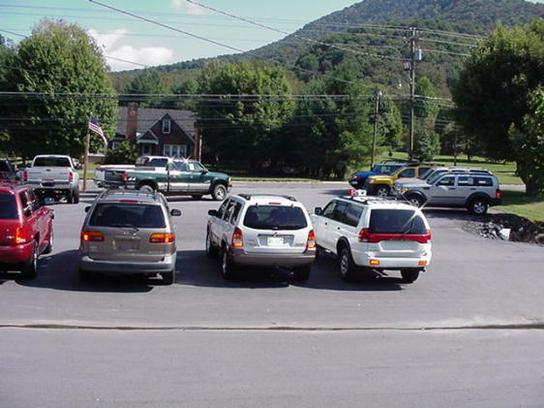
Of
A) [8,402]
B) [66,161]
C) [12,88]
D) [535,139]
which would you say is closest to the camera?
[8,402]

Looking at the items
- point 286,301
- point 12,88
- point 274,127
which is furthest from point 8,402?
point 274,127

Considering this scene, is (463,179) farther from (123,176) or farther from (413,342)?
(413,342)

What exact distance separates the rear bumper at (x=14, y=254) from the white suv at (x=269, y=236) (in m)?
3.78

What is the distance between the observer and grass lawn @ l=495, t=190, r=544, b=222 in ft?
102

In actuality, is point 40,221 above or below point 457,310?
above

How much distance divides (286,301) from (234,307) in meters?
1.14

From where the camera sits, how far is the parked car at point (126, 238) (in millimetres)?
12766

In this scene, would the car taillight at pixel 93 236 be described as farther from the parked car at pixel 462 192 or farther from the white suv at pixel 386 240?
the parked car at pixel 462 192

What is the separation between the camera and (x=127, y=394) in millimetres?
7316

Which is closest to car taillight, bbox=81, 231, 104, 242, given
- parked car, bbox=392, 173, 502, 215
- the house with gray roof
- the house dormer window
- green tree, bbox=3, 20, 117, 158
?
parked car, bbox=392, 173, 502, 215

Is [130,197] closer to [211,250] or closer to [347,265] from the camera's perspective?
[211,250]

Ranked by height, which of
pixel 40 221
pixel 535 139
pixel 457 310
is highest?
pixel 535 139

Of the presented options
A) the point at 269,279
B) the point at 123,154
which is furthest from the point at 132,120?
the point at 269,279

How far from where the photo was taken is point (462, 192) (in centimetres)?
3056
